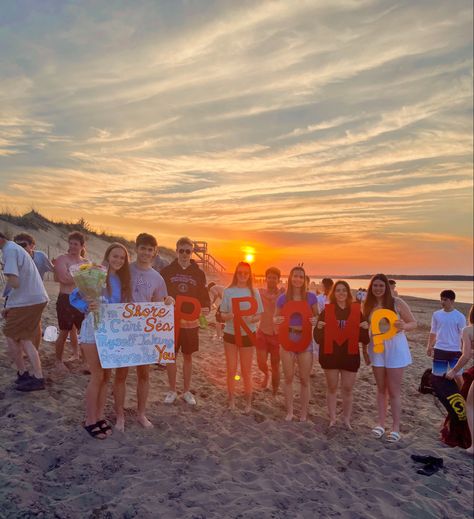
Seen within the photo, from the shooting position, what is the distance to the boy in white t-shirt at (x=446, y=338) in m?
7.26

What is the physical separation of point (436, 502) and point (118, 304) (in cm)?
440

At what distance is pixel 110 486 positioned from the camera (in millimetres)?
4391

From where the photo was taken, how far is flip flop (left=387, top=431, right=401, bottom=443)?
241 inches

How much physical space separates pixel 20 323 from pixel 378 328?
5.06m

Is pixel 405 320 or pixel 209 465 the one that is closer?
pixel 209 465

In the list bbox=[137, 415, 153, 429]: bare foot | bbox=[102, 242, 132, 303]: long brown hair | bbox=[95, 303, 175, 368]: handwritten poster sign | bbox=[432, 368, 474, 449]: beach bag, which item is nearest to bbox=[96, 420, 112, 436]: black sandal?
bbox=[137, 415, 153, 429]: bare foot

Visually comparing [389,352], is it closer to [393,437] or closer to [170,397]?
[393,437]

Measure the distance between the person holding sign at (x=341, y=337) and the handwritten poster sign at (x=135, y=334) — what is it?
2.20 metres

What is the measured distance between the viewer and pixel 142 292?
18.3ft

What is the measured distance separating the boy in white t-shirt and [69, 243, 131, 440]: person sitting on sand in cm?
528

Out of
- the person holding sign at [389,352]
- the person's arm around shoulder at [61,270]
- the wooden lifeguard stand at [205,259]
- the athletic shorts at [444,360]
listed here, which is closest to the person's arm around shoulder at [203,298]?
the person's arm around shoulder at [61,270]

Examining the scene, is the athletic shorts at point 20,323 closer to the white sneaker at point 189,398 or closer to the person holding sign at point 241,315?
the white sneaker at point 189,398

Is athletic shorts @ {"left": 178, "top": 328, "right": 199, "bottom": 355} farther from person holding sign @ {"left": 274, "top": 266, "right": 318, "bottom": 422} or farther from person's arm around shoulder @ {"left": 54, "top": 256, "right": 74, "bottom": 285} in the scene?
person's arm around shoulder @ {"left": 54, "top": 256, "right": 74, "bottom": 285}

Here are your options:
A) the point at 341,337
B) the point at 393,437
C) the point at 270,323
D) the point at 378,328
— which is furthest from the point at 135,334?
the point at 393,437
